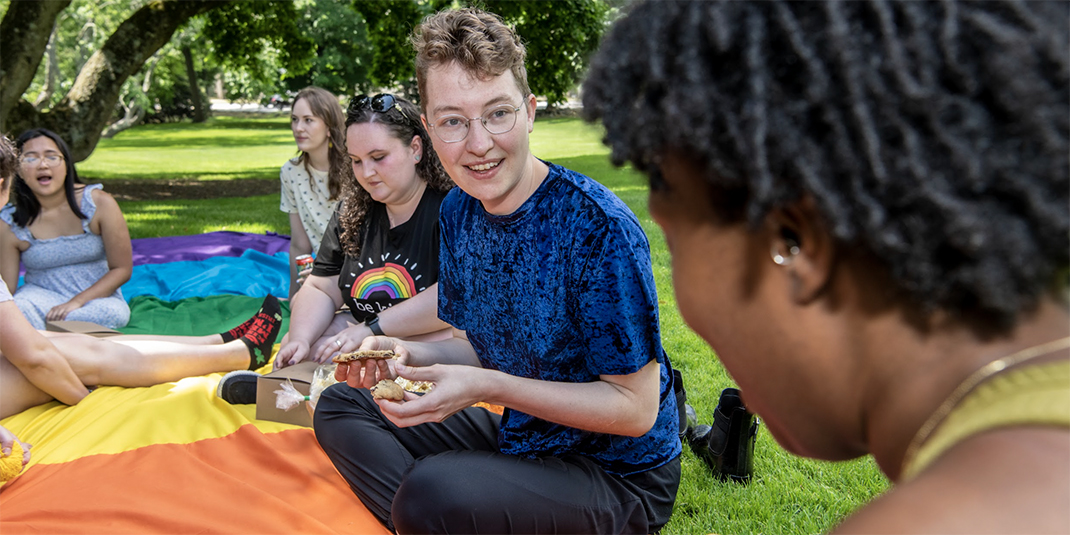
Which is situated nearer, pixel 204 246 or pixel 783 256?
pixel 783 256

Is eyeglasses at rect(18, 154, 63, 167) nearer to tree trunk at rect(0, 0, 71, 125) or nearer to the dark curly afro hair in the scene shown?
the dark curly afro hair

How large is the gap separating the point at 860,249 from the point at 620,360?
1.29 metres

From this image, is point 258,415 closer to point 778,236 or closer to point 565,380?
point 565,380

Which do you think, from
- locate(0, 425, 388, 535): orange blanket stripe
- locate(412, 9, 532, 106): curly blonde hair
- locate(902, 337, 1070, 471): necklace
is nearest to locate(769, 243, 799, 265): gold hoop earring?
locate(902, 337, 1070, 471): necklace

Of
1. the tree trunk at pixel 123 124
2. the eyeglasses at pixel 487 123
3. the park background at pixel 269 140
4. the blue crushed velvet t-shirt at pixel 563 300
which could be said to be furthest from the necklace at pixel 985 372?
the tree trunk at pixel 123 124

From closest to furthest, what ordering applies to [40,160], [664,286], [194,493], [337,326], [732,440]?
[194,493] → [732,440] → [337,326] → [40,160] → [664,286]

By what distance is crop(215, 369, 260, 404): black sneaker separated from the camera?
3.87 meters

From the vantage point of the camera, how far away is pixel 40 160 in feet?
16.7

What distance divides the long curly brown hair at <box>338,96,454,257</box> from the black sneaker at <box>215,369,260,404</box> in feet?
2.68

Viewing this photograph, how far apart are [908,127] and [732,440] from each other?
259 cm

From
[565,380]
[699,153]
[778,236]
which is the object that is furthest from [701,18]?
[565,380]

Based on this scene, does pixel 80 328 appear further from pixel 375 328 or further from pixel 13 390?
pixel 375 328

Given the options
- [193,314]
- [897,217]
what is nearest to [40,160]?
[193,314]

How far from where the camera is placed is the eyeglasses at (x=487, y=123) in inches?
101
